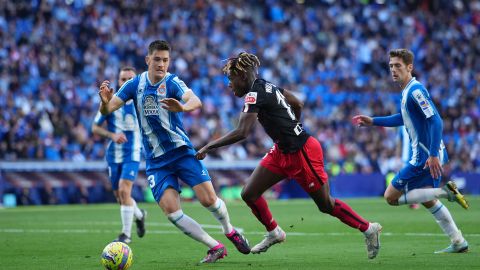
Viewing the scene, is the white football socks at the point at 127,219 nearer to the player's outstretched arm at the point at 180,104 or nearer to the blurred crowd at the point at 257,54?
the player's outstretched arm at the point at 180,104

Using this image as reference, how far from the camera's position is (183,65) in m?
33.2

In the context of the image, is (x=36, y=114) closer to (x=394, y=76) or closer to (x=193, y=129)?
(x=193, y=129)

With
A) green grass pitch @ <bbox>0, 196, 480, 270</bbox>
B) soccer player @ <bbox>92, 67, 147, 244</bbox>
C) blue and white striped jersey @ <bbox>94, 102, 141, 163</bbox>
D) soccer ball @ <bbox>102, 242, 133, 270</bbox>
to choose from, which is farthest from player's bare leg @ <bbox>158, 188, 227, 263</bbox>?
blue and white striped jersey @ <bbox>94, 102, 141, 163</bbox>

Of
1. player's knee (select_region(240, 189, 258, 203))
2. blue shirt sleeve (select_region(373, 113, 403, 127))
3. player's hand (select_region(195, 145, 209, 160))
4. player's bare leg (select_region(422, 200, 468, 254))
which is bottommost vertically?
player's bare leg (select_region(422, 200, 468, 254))

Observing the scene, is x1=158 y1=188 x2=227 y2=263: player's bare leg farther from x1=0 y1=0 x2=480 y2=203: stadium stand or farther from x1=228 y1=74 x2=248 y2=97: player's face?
x1=0 y1=0 x2=480 y2=203: stadium stand

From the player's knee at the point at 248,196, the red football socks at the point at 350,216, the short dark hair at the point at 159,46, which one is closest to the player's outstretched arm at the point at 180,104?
the short dark hair at the point at 159,46

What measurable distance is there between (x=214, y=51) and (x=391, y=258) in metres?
25.3

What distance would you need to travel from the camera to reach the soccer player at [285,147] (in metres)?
10.5

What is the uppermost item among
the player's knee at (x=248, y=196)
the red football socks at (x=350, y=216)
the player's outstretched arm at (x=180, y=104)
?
the player's outstretched arm at (x=180, y=104)

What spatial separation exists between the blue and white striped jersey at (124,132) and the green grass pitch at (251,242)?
4.47 ft

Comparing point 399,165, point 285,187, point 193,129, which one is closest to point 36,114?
point 193,129

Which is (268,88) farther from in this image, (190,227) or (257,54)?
(257,54)

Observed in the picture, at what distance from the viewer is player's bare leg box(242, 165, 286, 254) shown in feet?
35.9

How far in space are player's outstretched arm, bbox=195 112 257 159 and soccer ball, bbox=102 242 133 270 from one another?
1.38 meters
